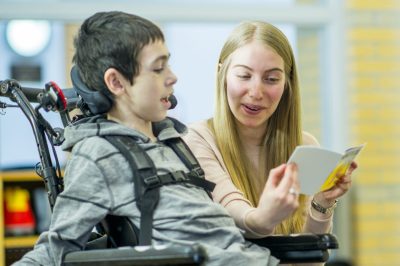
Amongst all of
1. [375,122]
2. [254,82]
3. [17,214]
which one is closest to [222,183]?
[254,82]

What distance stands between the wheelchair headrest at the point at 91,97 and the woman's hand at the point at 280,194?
0.40m

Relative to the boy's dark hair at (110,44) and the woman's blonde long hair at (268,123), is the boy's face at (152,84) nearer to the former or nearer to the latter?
the boy's dark hair at (110,44)

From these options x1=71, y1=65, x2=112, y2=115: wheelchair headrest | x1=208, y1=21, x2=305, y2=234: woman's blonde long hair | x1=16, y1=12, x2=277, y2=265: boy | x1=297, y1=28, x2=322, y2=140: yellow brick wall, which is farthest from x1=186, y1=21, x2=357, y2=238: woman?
x1=297, y1=28, x2=322, y2=140: yellow brick wall

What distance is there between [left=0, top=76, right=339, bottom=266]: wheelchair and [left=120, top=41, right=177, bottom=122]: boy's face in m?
0.15

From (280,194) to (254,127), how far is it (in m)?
0.57

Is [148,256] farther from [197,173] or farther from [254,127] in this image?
[254,127]

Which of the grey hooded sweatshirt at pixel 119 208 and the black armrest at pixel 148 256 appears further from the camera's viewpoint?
the grey hooded sweatshirt at pixel 119 208

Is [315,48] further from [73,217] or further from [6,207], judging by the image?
[73,217]

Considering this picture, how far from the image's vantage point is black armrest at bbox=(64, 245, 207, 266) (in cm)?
151

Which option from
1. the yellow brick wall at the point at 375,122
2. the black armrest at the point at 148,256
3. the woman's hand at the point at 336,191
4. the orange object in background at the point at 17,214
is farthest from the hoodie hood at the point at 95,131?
the yellow brick wall at the point at 375,122

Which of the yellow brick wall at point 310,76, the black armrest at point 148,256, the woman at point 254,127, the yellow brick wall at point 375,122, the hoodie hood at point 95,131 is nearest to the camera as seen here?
the black armrest at point 148,256

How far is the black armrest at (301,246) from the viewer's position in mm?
1821

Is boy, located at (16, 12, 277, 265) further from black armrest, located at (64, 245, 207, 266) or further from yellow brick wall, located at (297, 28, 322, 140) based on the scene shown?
yellow brick wall, located at (297, 28, 322, 140)

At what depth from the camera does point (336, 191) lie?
1995 millimetres
